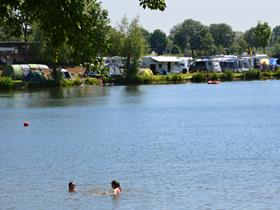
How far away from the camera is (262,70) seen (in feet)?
401

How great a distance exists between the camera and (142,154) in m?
35.2

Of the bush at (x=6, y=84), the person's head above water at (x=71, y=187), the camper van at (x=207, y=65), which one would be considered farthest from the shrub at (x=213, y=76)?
the person's head above water at (x=71, y=187)

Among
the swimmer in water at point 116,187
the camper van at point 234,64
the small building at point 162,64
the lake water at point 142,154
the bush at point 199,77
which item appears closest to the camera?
the lake water at point 142,154

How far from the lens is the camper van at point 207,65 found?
11912cm

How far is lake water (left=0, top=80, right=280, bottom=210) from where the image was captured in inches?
969

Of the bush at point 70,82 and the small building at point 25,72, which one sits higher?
the small building at point 25,72

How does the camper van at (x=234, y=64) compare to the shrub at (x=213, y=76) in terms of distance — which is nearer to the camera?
the shrub at (x=213, y=76)

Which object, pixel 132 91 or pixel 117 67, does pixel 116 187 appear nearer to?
pixel 132 91

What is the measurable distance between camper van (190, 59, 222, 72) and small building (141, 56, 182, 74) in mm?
2666

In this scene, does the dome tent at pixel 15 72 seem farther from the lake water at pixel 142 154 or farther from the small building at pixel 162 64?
the lake water at pixel 142 154

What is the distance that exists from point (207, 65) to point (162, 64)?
7.30 meters

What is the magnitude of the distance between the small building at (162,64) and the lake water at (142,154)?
46.2 m

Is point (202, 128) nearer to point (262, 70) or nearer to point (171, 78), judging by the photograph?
point (171, 78)

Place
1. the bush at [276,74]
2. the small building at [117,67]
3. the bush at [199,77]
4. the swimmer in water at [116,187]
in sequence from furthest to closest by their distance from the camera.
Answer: the bush at [276,74] < the bush at [199,77] < the small building at [117,67] < the swimmer in water at [116,187]
